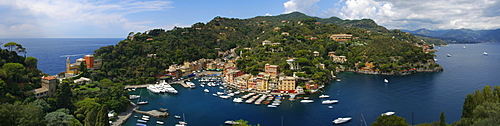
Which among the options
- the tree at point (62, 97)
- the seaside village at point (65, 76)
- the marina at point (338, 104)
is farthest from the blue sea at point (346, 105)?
the seaside village at point (65, 76)

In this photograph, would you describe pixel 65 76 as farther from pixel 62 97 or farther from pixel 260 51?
pixel 260 51

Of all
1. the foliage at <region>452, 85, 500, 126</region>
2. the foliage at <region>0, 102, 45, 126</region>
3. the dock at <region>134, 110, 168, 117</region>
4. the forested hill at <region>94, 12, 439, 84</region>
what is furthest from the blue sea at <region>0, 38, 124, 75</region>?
the foliage at <region>452, 85, 500, 126</region>

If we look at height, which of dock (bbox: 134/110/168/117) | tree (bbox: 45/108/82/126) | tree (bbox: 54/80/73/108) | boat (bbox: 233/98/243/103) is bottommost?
dock (bbox: 134/110/168/117)

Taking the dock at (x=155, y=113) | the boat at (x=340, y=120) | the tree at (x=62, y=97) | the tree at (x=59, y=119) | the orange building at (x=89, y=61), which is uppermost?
the orange building at (x=89, y=61)

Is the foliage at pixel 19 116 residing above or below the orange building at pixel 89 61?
below

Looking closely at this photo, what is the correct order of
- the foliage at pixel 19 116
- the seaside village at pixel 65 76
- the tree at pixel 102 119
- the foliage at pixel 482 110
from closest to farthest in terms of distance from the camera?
the foliage at pixel 482 110
the foliage at pixel 19 116
the tree at pixel 102 119
the seaside village at pixel 65 76

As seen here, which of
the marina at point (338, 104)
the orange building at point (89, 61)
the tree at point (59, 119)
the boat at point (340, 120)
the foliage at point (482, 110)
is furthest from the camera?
the orange building at point (89, 61)

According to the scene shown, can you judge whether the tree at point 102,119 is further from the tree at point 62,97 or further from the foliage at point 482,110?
the foliage at point 482,110

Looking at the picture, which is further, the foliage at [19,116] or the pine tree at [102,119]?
the pine tree at [102,119]

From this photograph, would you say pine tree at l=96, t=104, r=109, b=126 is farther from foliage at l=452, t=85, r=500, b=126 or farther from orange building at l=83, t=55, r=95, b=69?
orange building at l=83, t=55, r=95, b=69

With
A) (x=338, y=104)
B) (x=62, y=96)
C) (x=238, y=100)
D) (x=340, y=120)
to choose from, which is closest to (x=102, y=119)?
(x=62, y=96)

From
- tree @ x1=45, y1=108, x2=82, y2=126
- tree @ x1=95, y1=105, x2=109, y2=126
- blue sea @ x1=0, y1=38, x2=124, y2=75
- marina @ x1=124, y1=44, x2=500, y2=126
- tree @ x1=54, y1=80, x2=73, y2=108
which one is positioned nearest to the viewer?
tree @ x1=95, y1=105, x2=109, y2=126
